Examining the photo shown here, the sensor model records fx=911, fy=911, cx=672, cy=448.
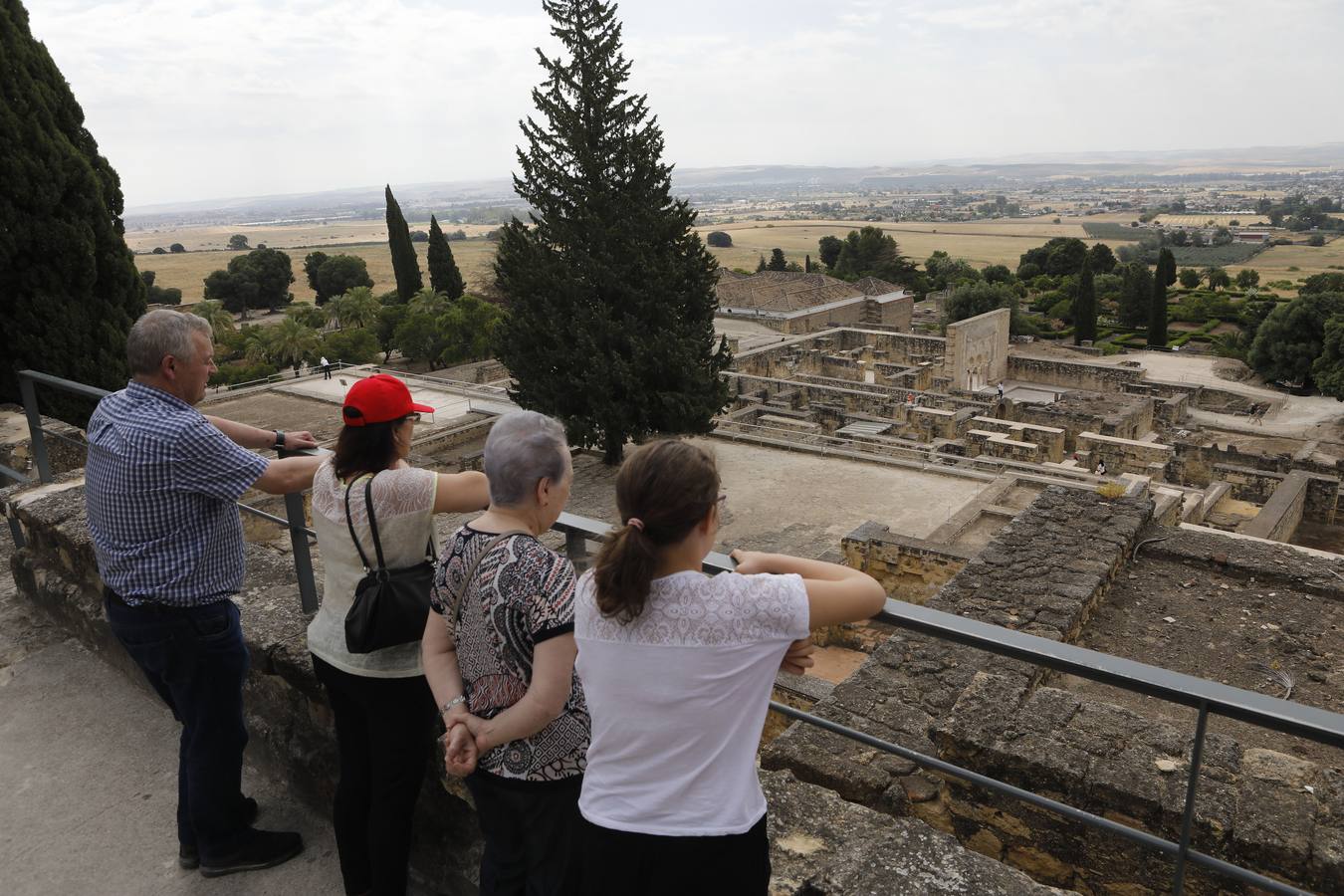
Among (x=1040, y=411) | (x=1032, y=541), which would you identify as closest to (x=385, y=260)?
(x=1040, y=411)

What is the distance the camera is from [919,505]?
15812 millimetres

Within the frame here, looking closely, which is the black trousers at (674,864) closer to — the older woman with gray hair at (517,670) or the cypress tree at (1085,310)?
the older woman with gray hair at (517,670)

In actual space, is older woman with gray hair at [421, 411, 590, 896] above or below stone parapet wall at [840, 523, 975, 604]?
above

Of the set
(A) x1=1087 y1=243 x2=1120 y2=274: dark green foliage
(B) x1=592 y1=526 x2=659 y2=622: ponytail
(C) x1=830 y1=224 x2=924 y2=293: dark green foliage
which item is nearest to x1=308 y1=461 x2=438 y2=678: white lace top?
(B) x1=592 y1=526 x2=659 y2=622: ponytail

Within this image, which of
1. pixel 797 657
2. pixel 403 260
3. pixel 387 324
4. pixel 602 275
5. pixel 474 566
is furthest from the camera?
pixel 403 260

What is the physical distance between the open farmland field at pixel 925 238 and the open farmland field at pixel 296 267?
28.2 meters

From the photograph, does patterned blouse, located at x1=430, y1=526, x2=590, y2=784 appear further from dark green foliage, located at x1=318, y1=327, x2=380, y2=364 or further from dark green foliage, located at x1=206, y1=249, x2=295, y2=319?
dark green foliage, located at x1=206, y1=249, x2=295, y2=319

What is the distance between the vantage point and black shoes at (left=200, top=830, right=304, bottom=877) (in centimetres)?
296

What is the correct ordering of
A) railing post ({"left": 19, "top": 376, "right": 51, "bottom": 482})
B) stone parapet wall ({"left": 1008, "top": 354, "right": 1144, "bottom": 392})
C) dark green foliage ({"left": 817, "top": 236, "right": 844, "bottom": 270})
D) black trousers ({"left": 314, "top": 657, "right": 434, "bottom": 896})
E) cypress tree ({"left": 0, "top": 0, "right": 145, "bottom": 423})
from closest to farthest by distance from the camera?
black trousers ({"left": 314, "top": 657, "right": 434, "bottom": 896}), railing post ({"left": 19, "top": 376, "right": 51, "bottom": 482}), cypress tree ({"left": 0, "top": 0, "right": 145, "bottom": 423}), stone parapet wall ({"left": 1008, "top": 354, "right": 1144, "bottom": 392}), dark green foliage ({"left": 817, "top": 236, "right": 844, "bottom": 270})

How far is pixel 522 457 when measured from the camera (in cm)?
209

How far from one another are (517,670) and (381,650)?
1.98 feet

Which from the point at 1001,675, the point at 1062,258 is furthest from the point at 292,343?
the point at 1062,258

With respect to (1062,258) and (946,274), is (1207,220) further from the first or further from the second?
(946,274)

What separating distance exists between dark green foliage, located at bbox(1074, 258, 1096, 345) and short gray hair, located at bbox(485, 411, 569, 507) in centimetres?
4200
